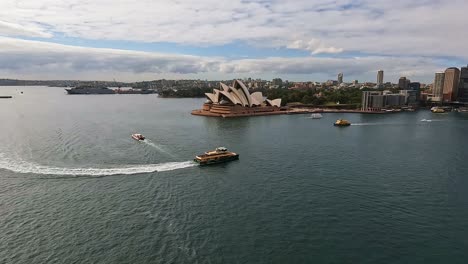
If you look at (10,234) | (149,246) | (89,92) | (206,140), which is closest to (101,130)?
(206,140)

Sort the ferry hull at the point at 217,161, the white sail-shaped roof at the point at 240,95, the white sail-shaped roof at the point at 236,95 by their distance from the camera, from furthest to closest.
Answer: the white sail-shaped roof at the point at 240,95 → the white sail-shaped roof at the point at 236,95 → the ferry hull at the point at 217,161

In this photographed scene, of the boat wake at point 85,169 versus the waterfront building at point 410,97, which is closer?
the boat wake at point 85,169

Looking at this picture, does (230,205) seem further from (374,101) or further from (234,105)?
(374,101)

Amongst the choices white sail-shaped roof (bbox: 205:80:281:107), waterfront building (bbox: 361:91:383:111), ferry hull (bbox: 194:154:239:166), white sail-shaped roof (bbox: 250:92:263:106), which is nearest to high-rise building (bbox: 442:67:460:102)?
waterfront building (bbox: 361:91:383:111)

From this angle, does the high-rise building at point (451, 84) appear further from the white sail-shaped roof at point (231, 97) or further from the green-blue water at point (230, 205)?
the green-blue water at point (230, 205)

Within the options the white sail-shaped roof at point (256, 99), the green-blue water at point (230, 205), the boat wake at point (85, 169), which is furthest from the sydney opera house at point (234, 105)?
the boat wake at point (85, 169)

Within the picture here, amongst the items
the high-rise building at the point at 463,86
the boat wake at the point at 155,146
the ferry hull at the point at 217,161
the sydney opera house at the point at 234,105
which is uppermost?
the high-rise building at the point at 463,86

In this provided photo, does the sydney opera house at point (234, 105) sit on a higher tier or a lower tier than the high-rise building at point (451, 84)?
lower

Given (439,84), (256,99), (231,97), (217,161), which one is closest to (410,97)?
(439,84)

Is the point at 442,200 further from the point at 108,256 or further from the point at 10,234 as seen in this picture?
the point at 10,234
